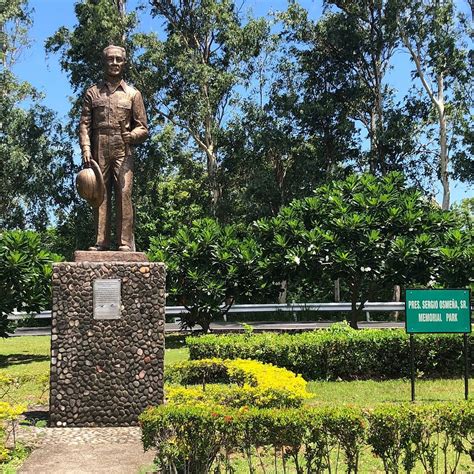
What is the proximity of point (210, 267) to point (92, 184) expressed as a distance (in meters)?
8.33

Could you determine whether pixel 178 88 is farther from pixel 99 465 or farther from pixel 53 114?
pixel 99 465

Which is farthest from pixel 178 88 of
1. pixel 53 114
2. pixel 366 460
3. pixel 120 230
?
pixel 366 460

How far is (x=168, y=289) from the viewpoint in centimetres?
1642

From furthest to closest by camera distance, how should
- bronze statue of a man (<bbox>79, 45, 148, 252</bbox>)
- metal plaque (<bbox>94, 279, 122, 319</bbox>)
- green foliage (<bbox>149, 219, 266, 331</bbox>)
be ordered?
green foliage (<bbox>149, 219, 266, 331</bbox>)
bronze statue of a man (<bbox>79, 45, 148, 252</bbox>)
metal plaque (<bbox>94, 279, 122, 319</bbox>)

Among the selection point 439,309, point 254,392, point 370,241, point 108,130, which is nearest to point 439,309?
point 439,309

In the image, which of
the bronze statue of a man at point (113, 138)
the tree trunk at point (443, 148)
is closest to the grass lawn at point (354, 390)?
the bronze statue of a man at point (113, 138)

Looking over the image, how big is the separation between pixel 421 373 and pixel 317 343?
1923mm

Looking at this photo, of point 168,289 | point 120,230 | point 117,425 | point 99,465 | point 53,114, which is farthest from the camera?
point 53,114

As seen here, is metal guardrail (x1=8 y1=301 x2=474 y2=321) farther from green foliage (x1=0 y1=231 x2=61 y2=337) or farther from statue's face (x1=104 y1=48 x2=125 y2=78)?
statue's face (x1=104 y1=48 x2=125 y2=78)

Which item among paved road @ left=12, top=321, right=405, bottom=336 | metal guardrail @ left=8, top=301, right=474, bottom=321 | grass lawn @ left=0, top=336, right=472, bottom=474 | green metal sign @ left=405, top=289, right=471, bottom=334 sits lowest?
grass lawn @ left=0, top=336, right=472, bottom=474

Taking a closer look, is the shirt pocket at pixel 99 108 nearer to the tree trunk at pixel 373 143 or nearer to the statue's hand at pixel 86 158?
the statue's hand at pixel 86 158

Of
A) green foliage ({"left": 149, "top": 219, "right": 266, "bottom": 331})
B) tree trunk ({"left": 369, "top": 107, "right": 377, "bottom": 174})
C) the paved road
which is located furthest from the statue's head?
tree trunk ({"left": 369, "top": 107, "right": 377, "bottom": 174})

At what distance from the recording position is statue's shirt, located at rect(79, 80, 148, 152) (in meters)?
8.35

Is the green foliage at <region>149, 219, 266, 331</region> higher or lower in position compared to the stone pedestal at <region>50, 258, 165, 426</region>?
higher
